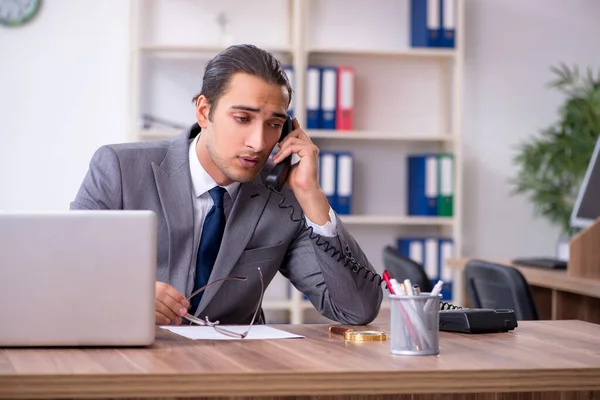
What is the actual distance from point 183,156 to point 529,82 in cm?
317

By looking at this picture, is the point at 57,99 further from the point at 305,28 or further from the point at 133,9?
the point at 305,28

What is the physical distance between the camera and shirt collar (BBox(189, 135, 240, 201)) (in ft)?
7.18

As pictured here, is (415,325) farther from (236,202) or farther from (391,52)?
(391,52)

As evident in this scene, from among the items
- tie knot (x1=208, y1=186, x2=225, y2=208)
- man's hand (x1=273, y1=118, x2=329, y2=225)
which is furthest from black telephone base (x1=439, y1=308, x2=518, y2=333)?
tie knot (x1=208, y1=186, x2=225, y2=208)

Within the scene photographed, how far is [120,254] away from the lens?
4.83ft

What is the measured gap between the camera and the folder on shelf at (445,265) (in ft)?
14.9

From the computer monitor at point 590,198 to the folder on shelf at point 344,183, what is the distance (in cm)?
119

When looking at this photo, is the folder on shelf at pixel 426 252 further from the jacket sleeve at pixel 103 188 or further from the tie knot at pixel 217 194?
the jacket sleeve at pixel 103 188

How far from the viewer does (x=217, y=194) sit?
217cm

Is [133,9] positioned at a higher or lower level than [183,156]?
higher

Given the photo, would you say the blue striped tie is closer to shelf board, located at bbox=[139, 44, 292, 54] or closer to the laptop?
the laptop

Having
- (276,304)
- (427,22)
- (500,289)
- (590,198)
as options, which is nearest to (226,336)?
(500,289)

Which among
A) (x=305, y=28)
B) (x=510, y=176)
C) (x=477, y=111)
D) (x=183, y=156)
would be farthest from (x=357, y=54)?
(x=183, y=156)

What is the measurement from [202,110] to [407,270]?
1079 millimetres
